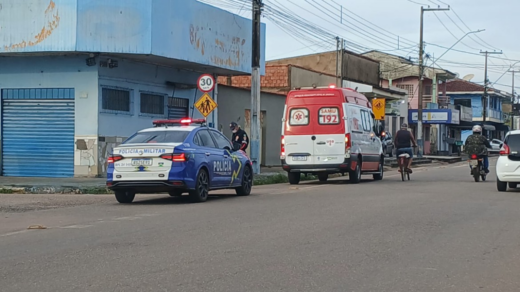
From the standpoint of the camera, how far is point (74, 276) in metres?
7.34

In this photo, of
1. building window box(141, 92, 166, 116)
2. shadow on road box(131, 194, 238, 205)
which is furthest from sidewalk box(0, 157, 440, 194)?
building window box(141, 92, 166, 116)

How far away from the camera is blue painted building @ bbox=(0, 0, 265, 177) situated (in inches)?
819

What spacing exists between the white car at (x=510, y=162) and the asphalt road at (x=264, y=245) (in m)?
2.63

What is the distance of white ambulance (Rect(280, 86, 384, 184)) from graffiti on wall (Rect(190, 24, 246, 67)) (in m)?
4.04

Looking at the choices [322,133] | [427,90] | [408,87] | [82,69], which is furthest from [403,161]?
[427,90]

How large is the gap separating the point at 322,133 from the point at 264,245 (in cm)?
1215

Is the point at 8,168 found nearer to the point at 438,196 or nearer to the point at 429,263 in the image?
the point at 438,196

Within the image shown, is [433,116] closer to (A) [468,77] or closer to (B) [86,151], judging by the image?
(A) [468,77]

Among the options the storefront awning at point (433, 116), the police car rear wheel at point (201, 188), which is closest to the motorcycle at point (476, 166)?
the police car rear wheel at point (201, 188)

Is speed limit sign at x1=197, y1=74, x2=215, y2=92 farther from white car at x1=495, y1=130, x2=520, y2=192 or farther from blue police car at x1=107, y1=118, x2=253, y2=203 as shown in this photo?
white car at x1=495, y1=130, x2=520, y2=192

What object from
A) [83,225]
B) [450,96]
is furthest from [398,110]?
[83,225]

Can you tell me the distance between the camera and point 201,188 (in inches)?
595

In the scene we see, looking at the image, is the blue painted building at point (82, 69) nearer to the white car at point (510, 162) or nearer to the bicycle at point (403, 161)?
the bicycle at point (403, 161)

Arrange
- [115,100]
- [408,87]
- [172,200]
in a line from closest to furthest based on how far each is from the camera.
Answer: [172,200] → [115,100] → [408,87]
